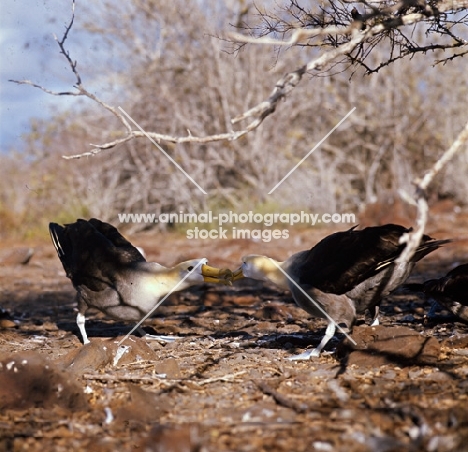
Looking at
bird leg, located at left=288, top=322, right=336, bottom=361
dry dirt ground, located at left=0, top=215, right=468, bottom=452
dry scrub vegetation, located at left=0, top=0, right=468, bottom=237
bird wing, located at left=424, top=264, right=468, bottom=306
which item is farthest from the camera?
dry scrub vegetation, located at left=0, top=0, right=468, bottom=237

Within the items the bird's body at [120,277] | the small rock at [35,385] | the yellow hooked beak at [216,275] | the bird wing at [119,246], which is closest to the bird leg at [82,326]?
the bird's body at [120,277]

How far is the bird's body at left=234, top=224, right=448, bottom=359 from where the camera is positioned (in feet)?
18.5

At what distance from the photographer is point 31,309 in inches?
343

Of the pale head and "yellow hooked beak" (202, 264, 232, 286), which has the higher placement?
the pale head

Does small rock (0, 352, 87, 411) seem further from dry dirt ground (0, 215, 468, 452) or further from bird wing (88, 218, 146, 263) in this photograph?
bird wing (88, 218, 146, 263)

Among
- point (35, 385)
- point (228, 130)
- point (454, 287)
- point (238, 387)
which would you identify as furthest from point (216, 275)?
point (228, 130)

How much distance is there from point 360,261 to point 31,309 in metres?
4.68

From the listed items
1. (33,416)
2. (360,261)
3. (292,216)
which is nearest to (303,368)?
(360,261)

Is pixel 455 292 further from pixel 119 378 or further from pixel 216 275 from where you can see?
pixel 119 378

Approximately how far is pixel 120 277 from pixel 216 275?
2.76 feet

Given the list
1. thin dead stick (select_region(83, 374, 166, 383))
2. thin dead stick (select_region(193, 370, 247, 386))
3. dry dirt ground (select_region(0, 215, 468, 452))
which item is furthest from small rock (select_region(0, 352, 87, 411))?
thin dead stick (select_region(193, 370, 247, 386))

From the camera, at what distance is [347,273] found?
5633 millimetres

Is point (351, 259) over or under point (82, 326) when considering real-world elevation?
over

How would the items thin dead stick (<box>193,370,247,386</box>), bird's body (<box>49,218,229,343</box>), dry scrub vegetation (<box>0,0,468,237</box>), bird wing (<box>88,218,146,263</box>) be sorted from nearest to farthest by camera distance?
1. thin dead stick (<box>193,370,247,386</box>)
2. bird's body (<box>49,218,229,343</box>)
3. bird wing (<box>88,218,146,263</box>)
4. dry scrub vegetation (<box>0,0,468,237</box>)
